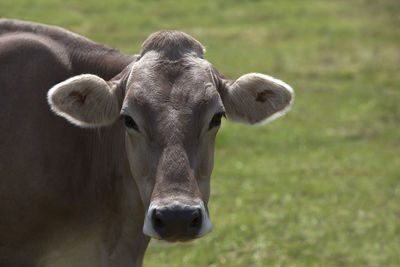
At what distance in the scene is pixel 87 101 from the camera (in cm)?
546

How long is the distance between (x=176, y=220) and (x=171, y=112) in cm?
76

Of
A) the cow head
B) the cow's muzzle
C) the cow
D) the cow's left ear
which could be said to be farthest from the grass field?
the cow's muzzle

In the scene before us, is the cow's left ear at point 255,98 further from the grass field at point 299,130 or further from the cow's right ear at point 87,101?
the grass field at point 299,130

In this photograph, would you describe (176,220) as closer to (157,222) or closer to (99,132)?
(157,222)

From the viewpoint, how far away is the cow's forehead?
5059 mm

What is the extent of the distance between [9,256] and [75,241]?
1.65 ft

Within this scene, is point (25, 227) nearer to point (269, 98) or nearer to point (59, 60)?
point (59, 60)

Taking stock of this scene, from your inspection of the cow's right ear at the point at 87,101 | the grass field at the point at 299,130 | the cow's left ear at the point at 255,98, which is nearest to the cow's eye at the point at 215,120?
the cow's left ear at the point at 255,98

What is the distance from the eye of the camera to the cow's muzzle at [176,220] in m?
4.61

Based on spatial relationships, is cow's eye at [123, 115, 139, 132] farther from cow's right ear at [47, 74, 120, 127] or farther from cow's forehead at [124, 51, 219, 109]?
cow's right ear at [47, 74, 120, 127]

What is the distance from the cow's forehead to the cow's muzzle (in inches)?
28.3

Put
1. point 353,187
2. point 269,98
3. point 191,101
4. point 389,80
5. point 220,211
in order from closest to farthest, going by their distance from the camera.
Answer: point 191,101 → point 269,98 → point 220,211 → point 353,187 → point 389,80

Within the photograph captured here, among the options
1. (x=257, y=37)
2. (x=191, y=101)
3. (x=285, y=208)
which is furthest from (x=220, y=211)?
(x=257, y=37)

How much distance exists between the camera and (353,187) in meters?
11.2
